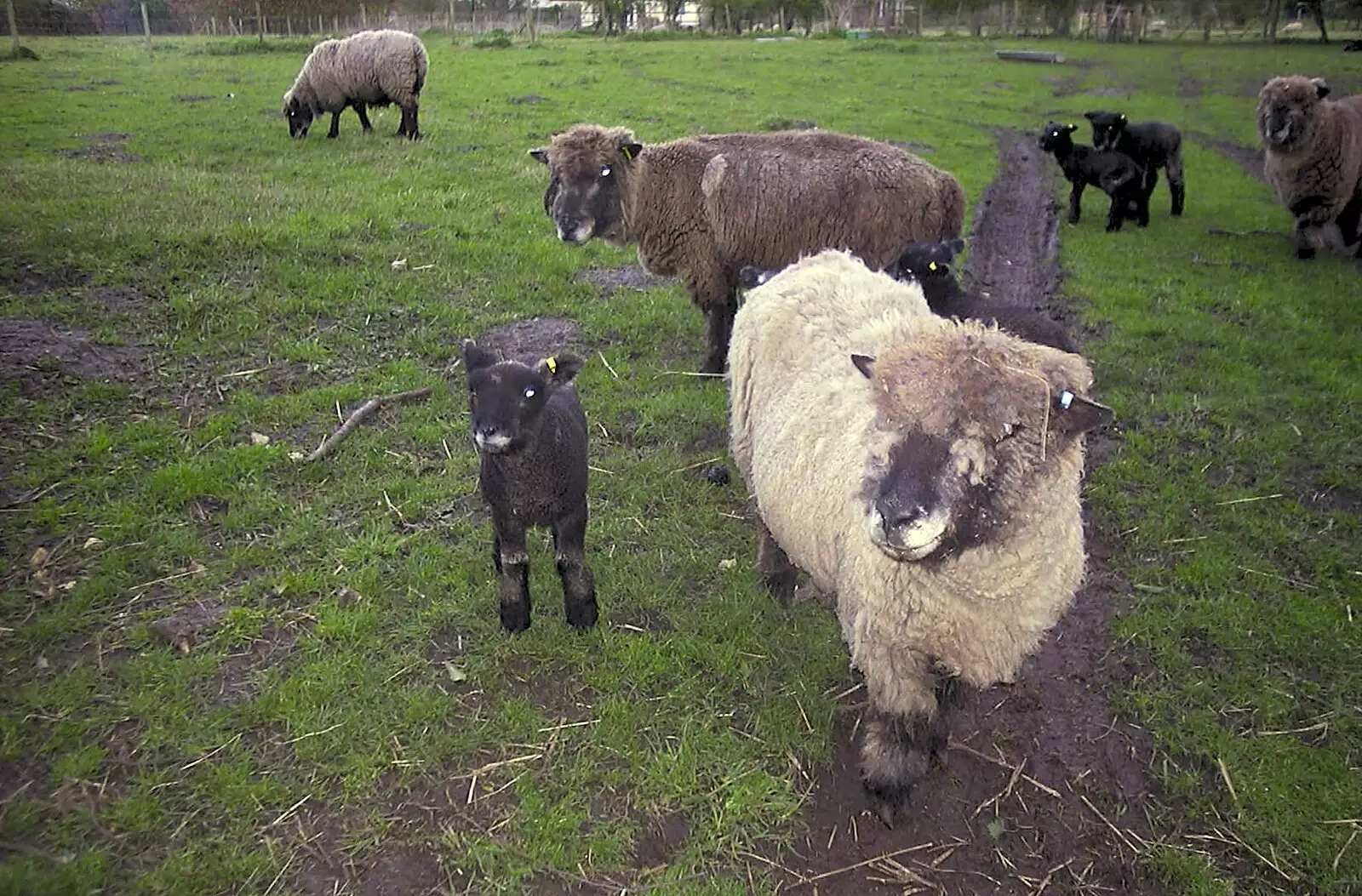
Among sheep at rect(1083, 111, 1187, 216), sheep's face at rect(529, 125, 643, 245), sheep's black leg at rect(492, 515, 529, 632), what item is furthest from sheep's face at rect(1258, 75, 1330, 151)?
sheep's black leg at rect(492, 515, 529, 632)

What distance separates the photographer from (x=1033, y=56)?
31.7 metres

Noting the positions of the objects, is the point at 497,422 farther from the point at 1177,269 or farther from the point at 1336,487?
the point at 1177,269

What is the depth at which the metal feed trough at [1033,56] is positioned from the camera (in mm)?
31203

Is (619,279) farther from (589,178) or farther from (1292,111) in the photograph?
(1292,111)

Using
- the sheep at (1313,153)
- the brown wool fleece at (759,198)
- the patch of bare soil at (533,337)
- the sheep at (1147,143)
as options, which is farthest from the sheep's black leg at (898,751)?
the sheep at (1147,143)

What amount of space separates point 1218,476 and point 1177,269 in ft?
17.4

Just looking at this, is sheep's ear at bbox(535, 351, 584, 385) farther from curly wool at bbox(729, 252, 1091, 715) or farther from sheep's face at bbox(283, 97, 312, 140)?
sheep's face at bbox(283, 97, 312, 140)

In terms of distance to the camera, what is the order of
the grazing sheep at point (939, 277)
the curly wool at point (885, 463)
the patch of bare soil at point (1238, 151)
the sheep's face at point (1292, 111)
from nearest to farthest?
1. the curly wool at point (885, 463)
2. the grazing sheep at point (939, 277)
3. the sheep's face at point (1292, 111)
4. the patch of bare soil at point (1238, 151)

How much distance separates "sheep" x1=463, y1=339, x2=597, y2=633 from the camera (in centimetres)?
357

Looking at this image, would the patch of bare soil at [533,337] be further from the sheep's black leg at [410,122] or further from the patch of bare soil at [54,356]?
the sheep's black leg at [410,122]

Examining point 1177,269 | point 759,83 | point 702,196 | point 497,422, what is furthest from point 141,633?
point 759,83

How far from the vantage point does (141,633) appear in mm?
3996

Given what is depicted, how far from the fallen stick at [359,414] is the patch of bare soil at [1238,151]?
50.9 ft

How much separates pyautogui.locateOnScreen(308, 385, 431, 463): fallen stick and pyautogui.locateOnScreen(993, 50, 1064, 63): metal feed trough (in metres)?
32.6
